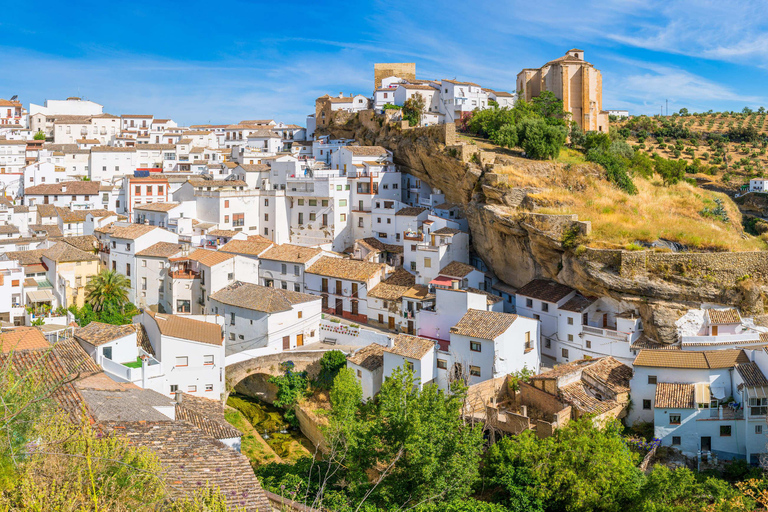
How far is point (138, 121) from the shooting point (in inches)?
2844

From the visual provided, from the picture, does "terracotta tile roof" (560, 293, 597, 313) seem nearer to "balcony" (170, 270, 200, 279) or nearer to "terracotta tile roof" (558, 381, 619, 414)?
"terracotta tile roof" (558, 381, 619, 414)

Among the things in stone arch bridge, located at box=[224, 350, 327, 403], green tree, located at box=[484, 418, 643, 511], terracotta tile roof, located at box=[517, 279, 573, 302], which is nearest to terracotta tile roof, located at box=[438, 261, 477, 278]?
terracotta tile roof, located at box=[517, 279, 573, 302]

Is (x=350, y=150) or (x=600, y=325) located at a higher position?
(x=350, y=150)

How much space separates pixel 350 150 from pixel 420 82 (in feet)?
47.8

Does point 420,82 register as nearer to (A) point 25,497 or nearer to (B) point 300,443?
(B) point 300,443

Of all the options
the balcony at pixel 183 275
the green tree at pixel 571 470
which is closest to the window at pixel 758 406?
the green tree at pixel 571 470

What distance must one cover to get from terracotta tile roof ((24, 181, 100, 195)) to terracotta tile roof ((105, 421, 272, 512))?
134ft

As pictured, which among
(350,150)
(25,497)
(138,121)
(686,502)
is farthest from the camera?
(138,121)

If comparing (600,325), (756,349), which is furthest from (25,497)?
(600,325)

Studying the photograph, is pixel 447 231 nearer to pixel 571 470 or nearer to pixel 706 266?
pixel 706 266

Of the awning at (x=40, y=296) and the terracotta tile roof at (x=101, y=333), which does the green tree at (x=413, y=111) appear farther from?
the terracotta tile roof at (x=101, y=333)

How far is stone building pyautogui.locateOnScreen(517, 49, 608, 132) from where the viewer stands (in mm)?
44938

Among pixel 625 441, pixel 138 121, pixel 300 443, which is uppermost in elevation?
pixel 138 121

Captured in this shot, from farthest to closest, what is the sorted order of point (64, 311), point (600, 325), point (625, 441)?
point (64, 311)
point (600, 325)
point (625, 441)
